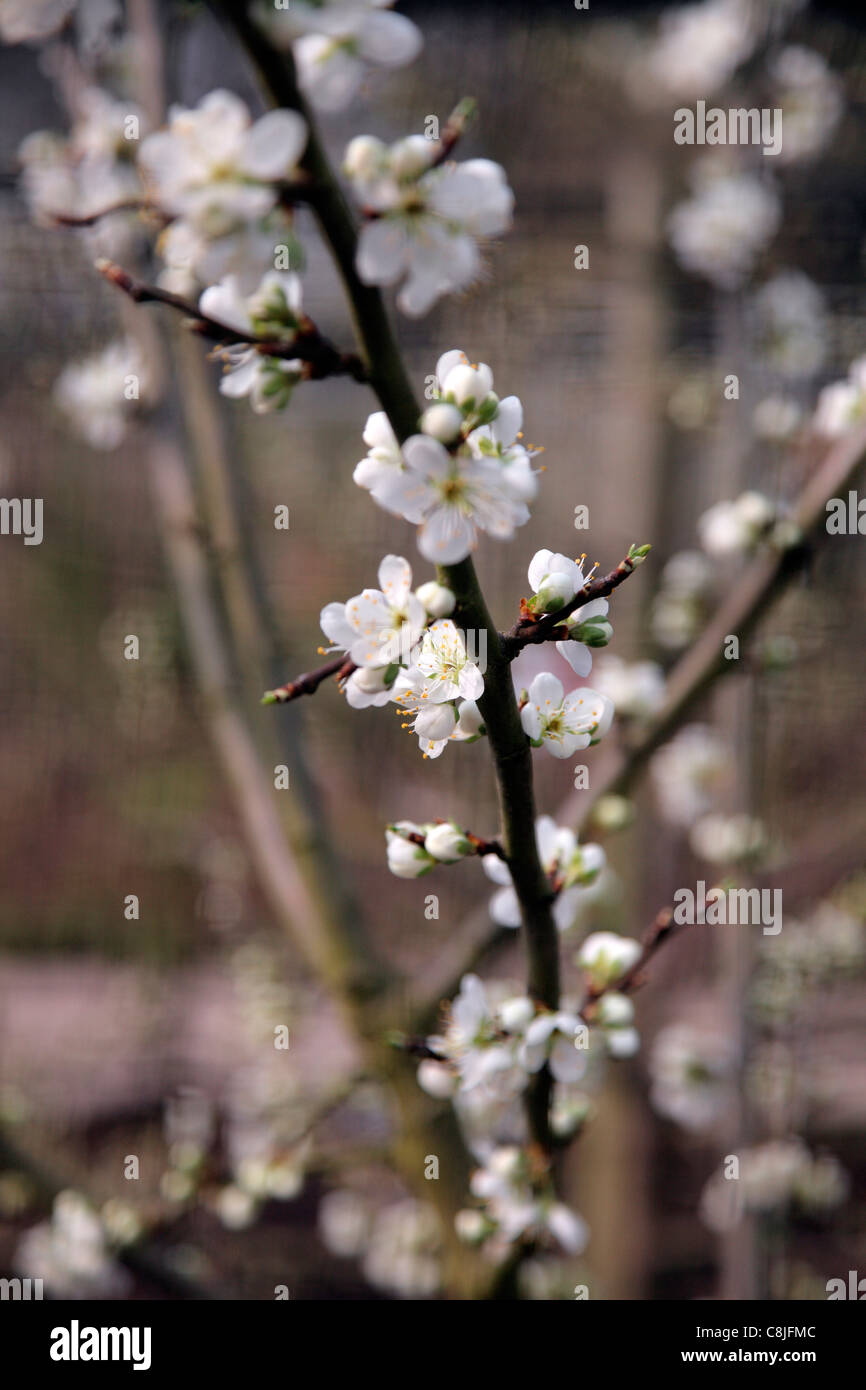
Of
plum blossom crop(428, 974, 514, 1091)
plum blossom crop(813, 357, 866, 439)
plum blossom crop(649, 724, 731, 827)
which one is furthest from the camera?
plum blossom crop(649, 724, 731, 827)

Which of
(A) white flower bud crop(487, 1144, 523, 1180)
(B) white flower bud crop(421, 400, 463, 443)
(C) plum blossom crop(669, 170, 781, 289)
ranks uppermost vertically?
(C) plum blossom crop(669, 170, 781, 289)

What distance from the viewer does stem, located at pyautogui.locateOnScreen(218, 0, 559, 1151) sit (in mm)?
321

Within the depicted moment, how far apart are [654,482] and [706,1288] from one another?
54.8 inches

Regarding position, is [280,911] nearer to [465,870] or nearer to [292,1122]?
[292,1122]

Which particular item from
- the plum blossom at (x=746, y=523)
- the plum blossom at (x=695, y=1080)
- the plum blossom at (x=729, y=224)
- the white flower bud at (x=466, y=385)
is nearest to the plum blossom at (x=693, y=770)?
the plum blossom at (x=695, y=1080)

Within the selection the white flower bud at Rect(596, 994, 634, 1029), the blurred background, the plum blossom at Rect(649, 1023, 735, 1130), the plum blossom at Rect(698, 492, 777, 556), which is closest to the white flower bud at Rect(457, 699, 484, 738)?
the white flower bud at Rect(596, 994, 634, 1029)

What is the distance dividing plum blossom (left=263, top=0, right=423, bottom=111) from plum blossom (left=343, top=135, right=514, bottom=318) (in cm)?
2

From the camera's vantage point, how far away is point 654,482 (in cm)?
152

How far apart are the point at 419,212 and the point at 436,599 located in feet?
0.49

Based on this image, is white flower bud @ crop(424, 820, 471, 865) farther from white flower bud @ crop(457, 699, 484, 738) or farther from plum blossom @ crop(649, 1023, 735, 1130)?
plum blossom @ crop(649, 1023, 735, 1130)

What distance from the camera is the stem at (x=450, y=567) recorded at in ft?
1.05

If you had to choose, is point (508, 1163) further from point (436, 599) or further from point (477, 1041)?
point (436, 599)

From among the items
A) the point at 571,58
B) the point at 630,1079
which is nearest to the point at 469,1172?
the point at 630,1079

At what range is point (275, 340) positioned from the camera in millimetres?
365
